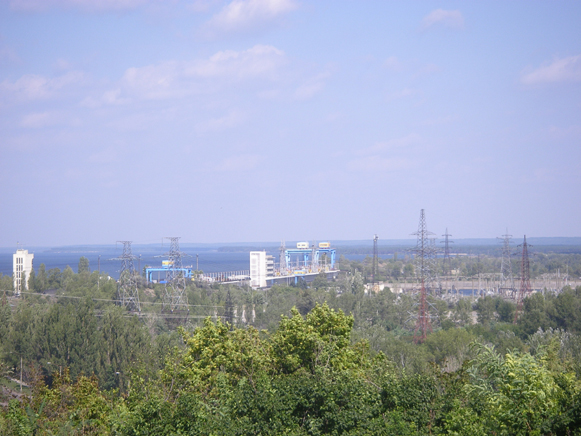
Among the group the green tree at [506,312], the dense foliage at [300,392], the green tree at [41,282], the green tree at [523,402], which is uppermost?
the green tree at [523,402]

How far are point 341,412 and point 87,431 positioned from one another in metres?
5.27

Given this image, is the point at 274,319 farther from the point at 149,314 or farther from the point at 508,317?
the point at 508,317

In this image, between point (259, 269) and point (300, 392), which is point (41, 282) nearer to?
point (259, 269)

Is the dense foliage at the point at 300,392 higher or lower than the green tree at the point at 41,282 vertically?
higher

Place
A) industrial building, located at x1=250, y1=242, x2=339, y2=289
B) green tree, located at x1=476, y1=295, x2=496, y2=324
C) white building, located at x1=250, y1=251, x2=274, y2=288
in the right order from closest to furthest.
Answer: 1. green tree, located at x1=476, y1=295, x2=496, y2=324
2. white building, located at x1=250, y1=251, x2=274, y2=288
3. industrial building, located at x1=250, y1=242, x2=339, y2=289

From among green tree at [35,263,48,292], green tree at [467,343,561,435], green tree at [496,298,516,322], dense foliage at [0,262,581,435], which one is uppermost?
green tree at [467,343,561,435]

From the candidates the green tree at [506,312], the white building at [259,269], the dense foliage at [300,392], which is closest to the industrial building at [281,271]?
the white building at [259,269]

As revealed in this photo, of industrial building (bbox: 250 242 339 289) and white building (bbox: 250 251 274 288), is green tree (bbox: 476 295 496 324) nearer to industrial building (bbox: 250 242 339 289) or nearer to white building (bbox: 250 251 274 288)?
industrial building (bbox: 250 242 339 289)

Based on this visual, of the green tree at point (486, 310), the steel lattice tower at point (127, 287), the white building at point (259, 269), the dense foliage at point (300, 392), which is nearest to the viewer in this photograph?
the dense foliage at point (300, 392)

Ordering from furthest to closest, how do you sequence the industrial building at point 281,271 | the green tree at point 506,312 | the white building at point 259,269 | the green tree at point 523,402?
1. the industrial building at point 281,271
2. the white building at point 259,269
3. the green tree at point 506,312
4. the green tree at point 523,402

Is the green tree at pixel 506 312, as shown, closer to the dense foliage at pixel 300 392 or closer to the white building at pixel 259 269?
the dense foliage at pixel 300 392

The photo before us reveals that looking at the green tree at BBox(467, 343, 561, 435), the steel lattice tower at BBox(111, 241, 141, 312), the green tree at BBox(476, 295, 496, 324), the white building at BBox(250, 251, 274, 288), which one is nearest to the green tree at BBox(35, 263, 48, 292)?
the steel lattice tower at BBox(111, 241, 141, 312)

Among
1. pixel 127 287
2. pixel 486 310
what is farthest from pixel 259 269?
pixel 486 310

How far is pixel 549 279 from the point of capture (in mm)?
80125
